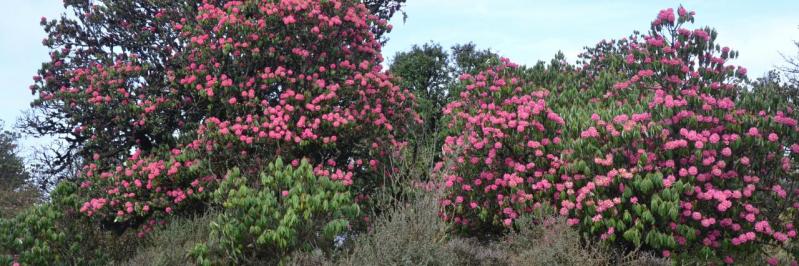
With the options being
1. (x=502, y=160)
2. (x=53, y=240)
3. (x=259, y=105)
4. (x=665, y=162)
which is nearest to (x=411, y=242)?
(x=502, y=160)

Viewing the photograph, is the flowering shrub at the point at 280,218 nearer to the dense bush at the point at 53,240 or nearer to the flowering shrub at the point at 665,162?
the flowering shrub at the point at 665,162

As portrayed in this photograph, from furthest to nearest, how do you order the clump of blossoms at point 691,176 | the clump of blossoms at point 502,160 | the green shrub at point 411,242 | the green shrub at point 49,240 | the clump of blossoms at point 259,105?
the clump of blossoms at point 259,105, the green shrub at point 49,240, the clump of blossoms at point 502,160, the clump of blossoms at point 691,176, the green shrub at point 411,242

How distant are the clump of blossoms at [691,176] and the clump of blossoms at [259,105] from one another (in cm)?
450

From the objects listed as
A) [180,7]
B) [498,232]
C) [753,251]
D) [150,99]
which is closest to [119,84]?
[150,99]

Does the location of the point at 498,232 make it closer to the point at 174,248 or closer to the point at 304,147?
the point at 304,147

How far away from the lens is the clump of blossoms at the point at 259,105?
1266 centimetres

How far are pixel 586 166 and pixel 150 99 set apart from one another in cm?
913

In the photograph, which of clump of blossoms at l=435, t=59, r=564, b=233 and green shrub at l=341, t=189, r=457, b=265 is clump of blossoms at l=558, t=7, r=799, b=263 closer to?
clump of blossoms at l=435, t=59, r=564, b=233

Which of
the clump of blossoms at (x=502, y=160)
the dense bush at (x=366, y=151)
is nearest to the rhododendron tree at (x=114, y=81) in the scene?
the dense bush at (x=366, y=151)

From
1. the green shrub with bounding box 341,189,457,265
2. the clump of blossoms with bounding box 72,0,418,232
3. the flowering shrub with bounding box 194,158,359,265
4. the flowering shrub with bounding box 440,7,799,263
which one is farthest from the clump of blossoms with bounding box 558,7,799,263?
the clump of blossoms with bounding box 72,0,418,232

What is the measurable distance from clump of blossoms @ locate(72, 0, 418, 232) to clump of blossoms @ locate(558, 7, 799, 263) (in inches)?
177

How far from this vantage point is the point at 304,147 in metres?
12.8

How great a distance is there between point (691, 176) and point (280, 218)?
562cm

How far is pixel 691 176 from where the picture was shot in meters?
9.23
